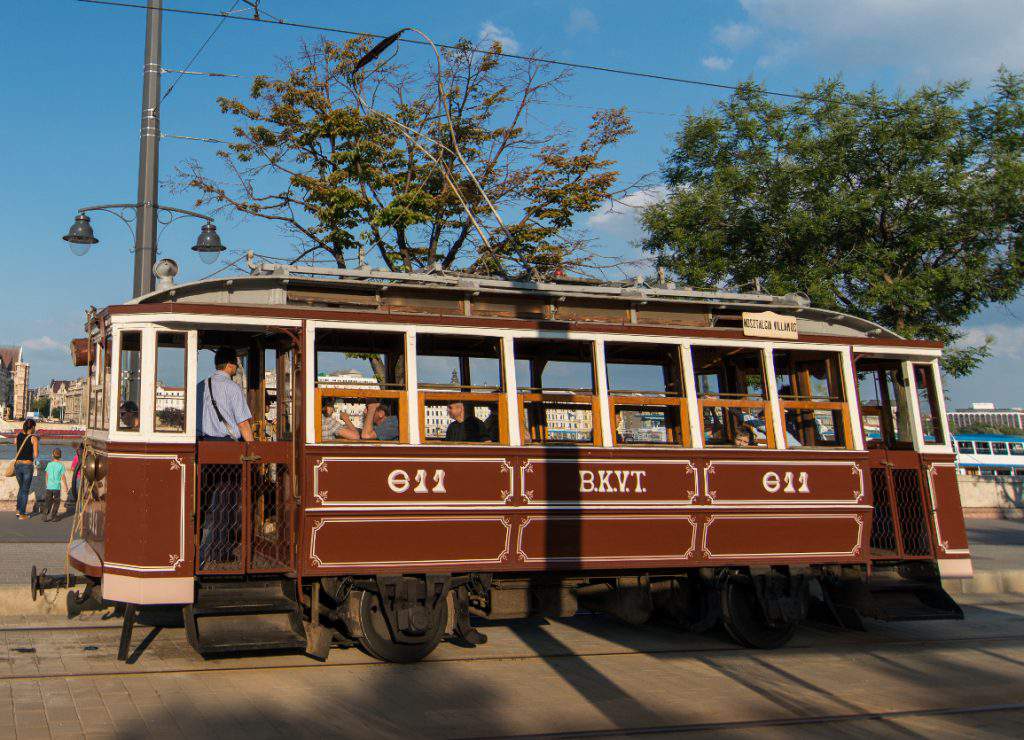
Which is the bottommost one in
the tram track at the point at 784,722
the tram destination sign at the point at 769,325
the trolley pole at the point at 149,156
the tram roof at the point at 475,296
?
the tram track at the point at 784,722

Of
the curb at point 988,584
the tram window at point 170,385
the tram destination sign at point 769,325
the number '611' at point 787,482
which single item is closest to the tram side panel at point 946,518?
the number '611' at point 787,482

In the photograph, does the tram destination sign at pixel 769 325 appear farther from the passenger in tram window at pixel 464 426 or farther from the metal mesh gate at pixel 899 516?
the passenger in tram window at pixel 464 426

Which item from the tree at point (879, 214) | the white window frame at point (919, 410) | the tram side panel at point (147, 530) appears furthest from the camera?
the tree at point (879, 214)

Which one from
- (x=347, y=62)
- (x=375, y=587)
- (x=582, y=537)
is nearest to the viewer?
(x=375, y=587)

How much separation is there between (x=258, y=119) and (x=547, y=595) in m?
11.9

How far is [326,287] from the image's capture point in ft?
27.0

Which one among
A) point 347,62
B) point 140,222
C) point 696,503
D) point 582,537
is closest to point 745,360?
point 696,503

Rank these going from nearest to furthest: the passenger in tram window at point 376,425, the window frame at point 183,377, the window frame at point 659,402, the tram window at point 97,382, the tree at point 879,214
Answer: the window frame at point 183,377
the passenger in tram window at point 376,425
the tram window at point 97,382
the window frame at point 659,402
the tree at point 879,214

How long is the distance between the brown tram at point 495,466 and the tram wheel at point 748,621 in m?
0.03

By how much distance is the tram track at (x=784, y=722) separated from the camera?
19.9 ft

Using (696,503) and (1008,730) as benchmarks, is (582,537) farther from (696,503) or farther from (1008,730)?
(1008,730)

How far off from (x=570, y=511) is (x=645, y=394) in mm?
1455

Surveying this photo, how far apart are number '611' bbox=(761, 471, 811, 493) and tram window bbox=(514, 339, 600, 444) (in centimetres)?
184

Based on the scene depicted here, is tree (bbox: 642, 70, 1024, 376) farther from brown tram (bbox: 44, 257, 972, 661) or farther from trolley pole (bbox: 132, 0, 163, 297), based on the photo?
trolley pole (bbox: 132, 0, 163, 297)
